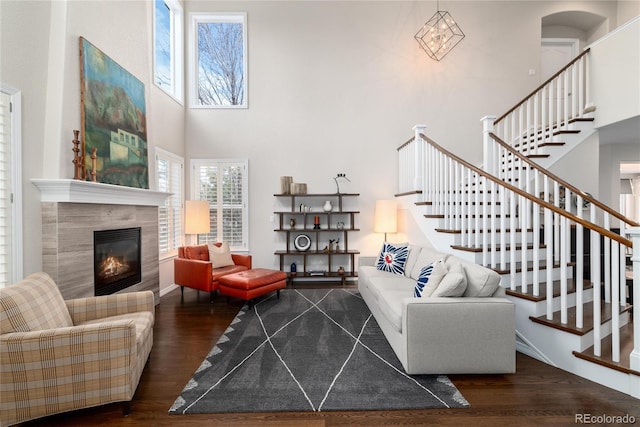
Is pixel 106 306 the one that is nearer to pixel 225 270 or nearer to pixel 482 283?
pixel 225 270

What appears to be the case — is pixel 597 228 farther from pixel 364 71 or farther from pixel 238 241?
pixel 238 241

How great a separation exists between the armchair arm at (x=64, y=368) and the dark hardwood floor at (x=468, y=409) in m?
0.16

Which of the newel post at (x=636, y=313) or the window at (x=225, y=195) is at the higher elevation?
the window at (x=225, y=195)

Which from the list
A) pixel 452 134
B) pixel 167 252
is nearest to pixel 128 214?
pixel 167 252

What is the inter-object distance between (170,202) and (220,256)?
1.37 m

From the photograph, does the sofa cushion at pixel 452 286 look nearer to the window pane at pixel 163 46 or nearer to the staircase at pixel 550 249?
the staircase at pixel 550 249

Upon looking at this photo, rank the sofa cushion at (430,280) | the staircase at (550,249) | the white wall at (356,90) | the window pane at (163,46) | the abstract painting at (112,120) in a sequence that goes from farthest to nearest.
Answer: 1. the white wall at (356,90)
2. the window pane at (163,46)
3. the abstract painting at (112,120)
4. the sofa cushion at (430,280)
5. the staircase at (550,249)

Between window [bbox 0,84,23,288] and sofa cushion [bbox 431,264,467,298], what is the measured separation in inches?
138

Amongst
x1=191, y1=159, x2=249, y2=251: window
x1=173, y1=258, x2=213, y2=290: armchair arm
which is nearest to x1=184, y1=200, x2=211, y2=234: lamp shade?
x1=173, y1=258, x2=213, y2=290: armchair arm

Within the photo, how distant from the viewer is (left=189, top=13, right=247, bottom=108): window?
586 centimetres

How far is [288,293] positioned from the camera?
4797 millimetres

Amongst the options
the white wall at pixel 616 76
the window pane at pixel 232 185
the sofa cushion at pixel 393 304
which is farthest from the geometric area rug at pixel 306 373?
the white wall at pixel 616 76

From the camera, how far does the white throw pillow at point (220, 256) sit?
475cm

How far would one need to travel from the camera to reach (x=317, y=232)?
5754 millimetres
